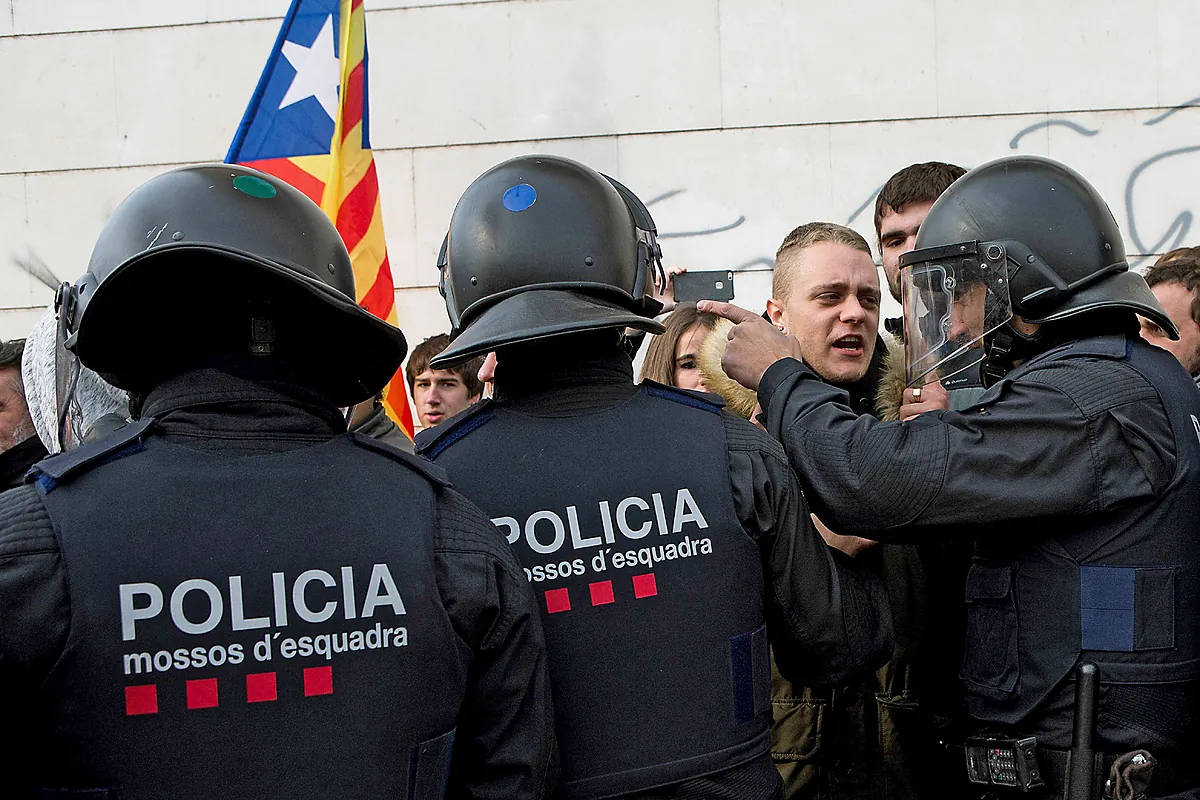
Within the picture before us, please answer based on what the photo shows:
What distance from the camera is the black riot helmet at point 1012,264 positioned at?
2.26 m

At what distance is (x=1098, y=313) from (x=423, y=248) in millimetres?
3632

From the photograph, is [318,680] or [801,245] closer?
[318,680]

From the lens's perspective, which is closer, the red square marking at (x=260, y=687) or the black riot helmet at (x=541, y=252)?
the red square marking at (x=260, y=687)

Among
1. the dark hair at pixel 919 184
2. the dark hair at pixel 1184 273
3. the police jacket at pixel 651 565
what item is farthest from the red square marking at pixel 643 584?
the dark hair at pixel 1184 273

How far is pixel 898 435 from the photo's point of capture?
2.07 metres

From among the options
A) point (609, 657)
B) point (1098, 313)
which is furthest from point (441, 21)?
point (609, 657)

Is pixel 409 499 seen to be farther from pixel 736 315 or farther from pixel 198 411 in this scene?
pixel 736 315

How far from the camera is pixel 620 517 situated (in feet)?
6.02

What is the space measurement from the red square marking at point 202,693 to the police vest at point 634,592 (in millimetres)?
554

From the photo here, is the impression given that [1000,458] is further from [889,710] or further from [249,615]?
[249,615]

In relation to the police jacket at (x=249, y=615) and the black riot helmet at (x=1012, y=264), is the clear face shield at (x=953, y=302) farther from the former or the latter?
the police jacket at (x=249, y=615)

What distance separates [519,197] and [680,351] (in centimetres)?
170

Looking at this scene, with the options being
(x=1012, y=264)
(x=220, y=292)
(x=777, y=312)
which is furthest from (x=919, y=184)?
(x=220, y=292)

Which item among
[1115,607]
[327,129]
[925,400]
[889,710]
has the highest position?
[327,129]
